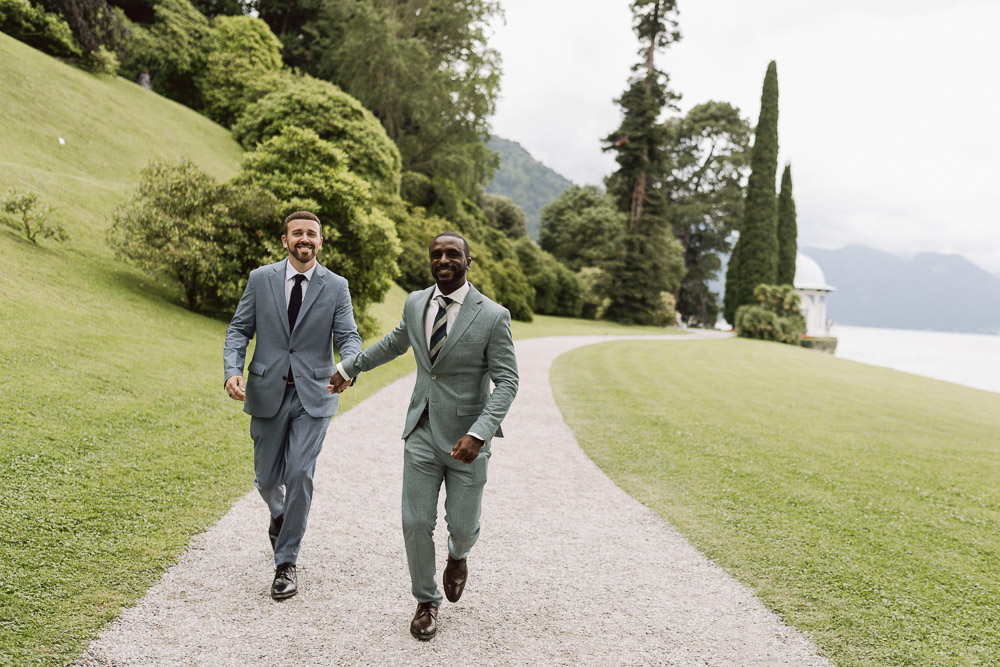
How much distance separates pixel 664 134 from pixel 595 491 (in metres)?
43.2

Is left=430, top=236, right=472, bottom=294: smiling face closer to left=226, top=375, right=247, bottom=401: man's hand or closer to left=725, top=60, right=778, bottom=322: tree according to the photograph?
left=226, top=375, right=247, bottom=401: man's hand

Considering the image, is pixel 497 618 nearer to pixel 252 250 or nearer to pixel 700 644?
pixel 700 644

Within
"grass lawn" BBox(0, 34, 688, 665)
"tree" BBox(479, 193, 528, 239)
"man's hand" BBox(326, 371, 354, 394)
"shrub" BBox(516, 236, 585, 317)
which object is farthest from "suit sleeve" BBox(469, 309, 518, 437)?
"tree" BBox(479, 193, 528, 239)

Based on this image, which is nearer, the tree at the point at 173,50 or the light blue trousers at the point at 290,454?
the light blue trousers at the point at 290,454

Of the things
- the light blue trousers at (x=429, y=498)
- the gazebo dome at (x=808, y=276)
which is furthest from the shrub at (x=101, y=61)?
the gazebo dome at (x=808, y=276)

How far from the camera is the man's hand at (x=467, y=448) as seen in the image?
2918 mm

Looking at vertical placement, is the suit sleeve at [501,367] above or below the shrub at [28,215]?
below

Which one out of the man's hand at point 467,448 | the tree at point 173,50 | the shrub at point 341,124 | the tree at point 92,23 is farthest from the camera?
the tree at point 173,50

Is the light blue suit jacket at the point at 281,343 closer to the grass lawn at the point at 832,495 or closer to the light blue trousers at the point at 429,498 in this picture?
the light blue trousers at the point at 429,498

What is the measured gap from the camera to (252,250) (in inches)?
514

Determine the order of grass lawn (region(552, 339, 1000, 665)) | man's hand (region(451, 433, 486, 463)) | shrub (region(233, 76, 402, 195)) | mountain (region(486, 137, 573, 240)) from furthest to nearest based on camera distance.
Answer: mountain (region(486, 137, 573, 240)), shrub (region(233, 76, 402, 195)), grass lawn (region(552, 339, 1000, 665)), man's hand (region(451, 433, 486, 463))

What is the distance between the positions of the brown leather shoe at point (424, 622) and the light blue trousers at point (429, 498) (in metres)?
0.04

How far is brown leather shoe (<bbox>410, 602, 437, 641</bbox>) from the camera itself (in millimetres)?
3080

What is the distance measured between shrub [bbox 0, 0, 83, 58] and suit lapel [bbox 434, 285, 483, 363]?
27.6m
